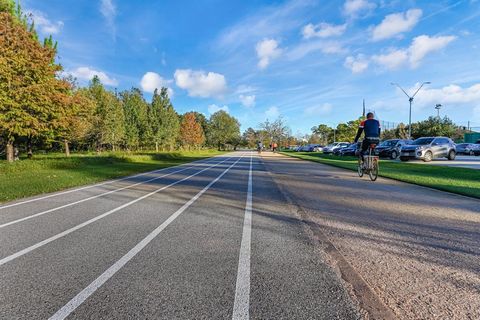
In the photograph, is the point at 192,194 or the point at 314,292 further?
the point at 192,194

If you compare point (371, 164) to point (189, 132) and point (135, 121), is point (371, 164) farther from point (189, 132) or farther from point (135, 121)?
point (189, 132)

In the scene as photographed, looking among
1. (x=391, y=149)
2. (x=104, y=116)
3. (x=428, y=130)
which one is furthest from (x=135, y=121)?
(x=428, y=130)

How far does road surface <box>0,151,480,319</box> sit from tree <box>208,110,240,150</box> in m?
114

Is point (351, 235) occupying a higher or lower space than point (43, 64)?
lower

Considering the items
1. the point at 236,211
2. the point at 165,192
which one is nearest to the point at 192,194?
the point at 165,192

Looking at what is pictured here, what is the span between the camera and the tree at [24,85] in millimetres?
17031

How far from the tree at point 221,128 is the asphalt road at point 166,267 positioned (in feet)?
374

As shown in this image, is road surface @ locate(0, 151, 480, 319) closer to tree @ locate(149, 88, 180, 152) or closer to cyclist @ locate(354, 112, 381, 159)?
cyclist @ locate(354, 112, 381, 159)

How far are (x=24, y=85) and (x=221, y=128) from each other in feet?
342

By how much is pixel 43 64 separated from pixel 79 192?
15251 mm

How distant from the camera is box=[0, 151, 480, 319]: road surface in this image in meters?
2.46

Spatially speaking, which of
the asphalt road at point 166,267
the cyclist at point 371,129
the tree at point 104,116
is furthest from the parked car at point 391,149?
the tree at point 104,116

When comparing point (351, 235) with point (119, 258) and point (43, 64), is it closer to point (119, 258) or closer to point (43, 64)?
point (119, 258)

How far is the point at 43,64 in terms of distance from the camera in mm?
19297
